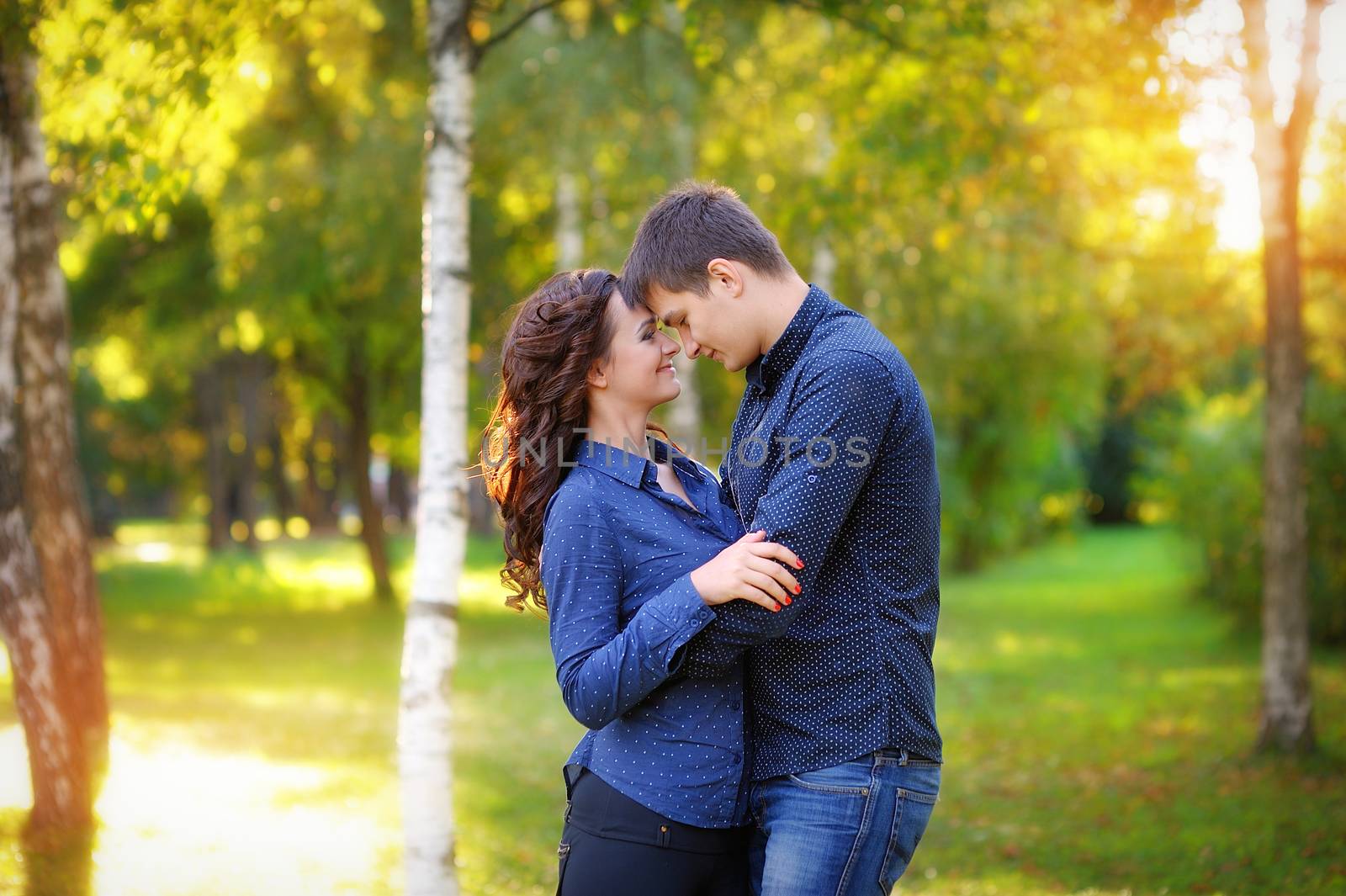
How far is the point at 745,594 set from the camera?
2113mm

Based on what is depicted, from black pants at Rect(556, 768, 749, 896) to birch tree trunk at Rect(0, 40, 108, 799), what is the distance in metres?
4.50

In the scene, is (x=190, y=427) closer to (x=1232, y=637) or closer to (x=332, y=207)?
(x=332, y=207)

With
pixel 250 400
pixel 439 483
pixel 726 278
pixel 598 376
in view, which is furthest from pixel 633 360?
pixel 250 400

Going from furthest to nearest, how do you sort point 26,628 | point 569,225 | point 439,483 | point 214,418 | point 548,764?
point 214,418
point 569,225
point 548,764
point 26,628
point 439,483

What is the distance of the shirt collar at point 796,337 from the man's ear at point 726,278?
124mm

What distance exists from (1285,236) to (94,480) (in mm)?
31086

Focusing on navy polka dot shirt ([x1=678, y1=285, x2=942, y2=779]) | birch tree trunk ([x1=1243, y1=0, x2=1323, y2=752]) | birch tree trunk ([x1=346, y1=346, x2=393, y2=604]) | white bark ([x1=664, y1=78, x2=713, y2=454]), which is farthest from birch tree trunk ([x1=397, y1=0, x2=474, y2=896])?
birch tree trunk ([x1=346, y1=346, x2=393, y2=604])

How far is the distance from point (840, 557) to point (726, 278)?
1.93 feet

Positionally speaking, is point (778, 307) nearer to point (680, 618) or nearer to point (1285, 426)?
point (680, 618)

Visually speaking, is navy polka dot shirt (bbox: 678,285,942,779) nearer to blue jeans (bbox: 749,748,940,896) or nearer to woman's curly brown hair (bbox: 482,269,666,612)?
blue jeans (bbox: 749,748,940,896)

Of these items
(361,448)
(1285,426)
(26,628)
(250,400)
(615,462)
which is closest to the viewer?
(615,462)

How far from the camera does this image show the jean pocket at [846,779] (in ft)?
7.46

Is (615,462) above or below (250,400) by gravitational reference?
above

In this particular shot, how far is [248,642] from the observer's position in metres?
16.2
